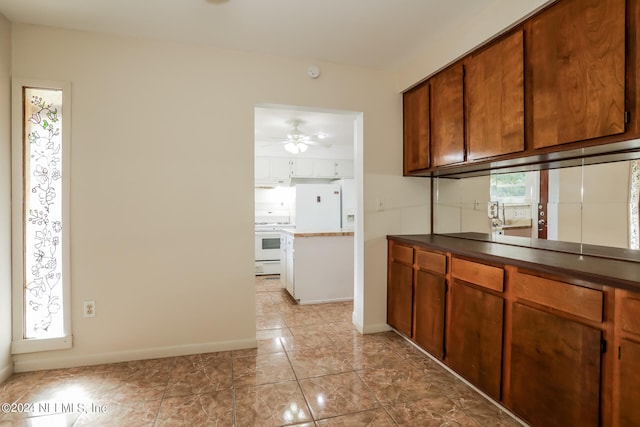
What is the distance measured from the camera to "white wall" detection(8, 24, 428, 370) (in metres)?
2.29

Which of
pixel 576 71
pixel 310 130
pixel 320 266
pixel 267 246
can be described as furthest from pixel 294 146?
pixel 576 71

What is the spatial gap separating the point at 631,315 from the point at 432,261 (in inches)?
47.1

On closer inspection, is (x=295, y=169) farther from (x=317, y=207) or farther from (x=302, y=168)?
(x=317, y=207)

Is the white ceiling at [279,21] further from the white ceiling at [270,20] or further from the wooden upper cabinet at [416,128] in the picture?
the wooden upper cabinet at [416,128]

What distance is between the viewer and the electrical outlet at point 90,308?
7.59ft

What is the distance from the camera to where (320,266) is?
3848 mm

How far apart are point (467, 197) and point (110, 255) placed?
2932mm

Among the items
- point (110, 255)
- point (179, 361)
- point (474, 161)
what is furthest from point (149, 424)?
point (474, 161)

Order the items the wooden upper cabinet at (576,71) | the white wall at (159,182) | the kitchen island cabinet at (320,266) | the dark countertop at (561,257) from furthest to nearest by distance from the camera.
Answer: the kitchen island cabinet at (320,266)
the white wall at (159,182)
the wooden upper cabinet at (576,71)
the dark countertop at (561,257)

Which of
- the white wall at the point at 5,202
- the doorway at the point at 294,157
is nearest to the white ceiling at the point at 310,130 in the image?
the doorway at the point at 294,157

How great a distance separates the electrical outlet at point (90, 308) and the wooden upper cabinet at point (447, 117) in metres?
2.84

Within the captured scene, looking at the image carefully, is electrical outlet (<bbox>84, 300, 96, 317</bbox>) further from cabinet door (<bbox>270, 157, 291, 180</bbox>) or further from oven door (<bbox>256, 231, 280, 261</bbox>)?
cabinet door (<bbox>270, 157, 291, 180</bbox>)

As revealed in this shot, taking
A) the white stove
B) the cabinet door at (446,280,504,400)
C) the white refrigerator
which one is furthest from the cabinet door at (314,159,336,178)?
the cabinet door at (446,280,504,400)

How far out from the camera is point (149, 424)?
5.50ft
